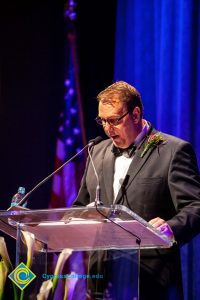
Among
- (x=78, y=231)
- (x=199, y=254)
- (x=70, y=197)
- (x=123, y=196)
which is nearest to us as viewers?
(x=78, y=231)

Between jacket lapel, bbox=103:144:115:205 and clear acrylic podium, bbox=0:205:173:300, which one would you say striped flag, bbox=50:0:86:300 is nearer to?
jacket lapel, bbox=103:144:115:205

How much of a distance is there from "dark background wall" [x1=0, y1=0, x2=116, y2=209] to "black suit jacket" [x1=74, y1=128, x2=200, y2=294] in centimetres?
168

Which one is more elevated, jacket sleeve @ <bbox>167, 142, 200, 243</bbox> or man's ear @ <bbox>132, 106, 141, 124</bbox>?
man's ear @ <bbox>132, 106, 141, 124</bbox>

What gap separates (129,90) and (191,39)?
101cm

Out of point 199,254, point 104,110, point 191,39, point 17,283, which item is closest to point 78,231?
point 17,283

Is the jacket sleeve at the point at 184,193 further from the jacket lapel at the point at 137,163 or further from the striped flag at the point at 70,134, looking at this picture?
the striped flag at the point at 70,134

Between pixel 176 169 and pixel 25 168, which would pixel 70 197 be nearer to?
pixel 25 168

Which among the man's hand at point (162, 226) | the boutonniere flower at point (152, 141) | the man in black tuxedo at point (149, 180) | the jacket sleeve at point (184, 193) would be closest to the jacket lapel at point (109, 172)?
the man in black tuxedo at point (149, 180)

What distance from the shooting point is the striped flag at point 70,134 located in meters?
4.66

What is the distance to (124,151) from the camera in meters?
3.09

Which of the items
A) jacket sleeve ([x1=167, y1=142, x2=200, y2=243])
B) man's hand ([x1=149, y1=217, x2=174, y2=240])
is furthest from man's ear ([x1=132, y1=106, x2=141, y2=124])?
man's hand ([x1=149, y1=217, x2=174, y2=240])

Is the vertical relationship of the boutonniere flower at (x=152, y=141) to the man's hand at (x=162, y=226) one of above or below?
above

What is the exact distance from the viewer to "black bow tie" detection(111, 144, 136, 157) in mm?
3033

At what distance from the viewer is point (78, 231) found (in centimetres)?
215
